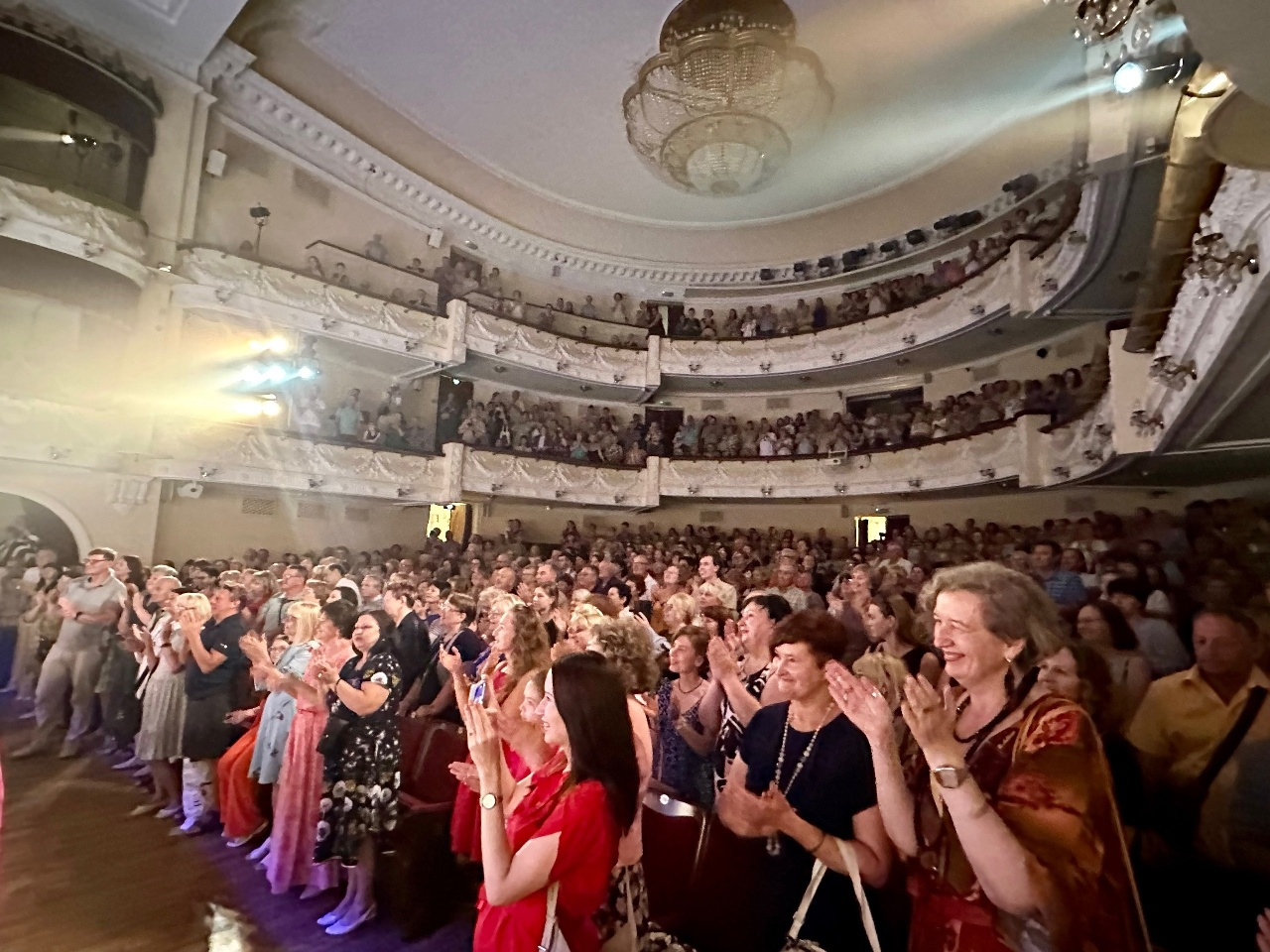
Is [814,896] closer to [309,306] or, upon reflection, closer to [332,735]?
[332,735]

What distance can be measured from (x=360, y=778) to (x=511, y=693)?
3.09 ft

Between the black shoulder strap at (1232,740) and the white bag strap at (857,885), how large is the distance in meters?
0.76

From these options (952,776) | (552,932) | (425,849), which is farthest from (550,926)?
(425,849)

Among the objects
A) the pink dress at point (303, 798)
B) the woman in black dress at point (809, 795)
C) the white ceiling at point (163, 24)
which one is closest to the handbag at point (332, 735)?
the pink dress at point (303, 798)

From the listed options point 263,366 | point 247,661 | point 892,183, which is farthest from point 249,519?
point 892,183

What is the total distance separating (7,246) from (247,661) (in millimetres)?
2273

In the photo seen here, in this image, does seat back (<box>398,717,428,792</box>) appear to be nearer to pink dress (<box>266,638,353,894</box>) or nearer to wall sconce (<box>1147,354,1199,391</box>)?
pink dress (<box>266,638,353,894</box>)

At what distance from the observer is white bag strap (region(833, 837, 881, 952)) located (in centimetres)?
144

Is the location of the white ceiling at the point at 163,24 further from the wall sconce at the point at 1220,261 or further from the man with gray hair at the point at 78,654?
the wall sconce at the point at 1220,261

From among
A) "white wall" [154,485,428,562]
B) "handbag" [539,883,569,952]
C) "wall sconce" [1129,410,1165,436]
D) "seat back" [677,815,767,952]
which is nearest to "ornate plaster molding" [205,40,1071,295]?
"white wall" [154,485,428,562]

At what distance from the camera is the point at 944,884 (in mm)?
1336

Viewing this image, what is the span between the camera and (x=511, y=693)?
216cm

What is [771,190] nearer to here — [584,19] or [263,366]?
[584,19]

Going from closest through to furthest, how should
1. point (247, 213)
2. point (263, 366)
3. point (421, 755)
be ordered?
point (421, 755), point (263, 366), point (247, 213)
